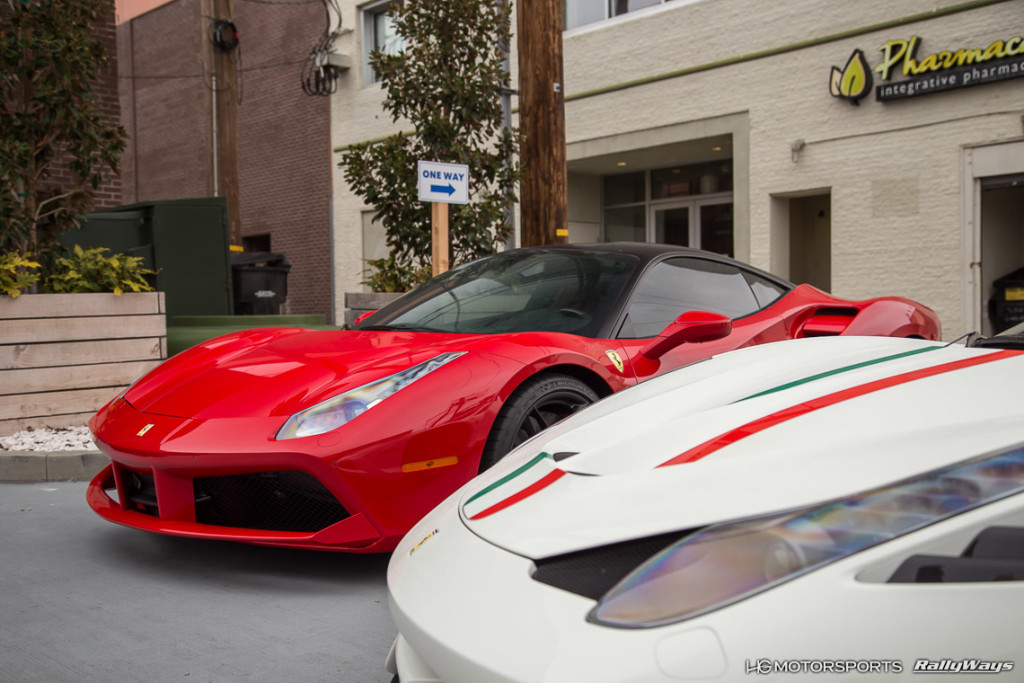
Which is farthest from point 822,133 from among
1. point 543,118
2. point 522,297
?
point 522,297

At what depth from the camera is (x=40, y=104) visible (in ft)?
19.3

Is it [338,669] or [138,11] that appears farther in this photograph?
[138,11]

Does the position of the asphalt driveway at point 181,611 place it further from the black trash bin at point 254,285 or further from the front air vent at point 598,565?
the black trash bin at point 254,285

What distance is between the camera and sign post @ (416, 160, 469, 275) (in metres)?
6.79

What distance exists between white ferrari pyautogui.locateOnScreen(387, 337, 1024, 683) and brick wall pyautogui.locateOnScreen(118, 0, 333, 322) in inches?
640

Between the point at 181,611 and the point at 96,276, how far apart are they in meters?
3.69

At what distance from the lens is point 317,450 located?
103 inches

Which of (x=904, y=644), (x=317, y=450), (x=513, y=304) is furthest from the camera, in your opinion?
(x=513, y=304)

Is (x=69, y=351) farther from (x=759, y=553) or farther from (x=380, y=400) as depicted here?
(x=759, y=553)

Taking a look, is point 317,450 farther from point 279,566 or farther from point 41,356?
point 41,356

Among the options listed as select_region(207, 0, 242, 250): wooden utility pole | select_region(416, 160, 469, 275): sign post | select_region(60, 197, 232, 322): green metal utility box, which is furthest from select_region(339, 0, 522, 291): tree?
select_region(207, 0, 242, 250): wooden utility pole

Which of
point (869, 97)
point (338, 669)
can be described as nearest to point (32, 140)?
point (338, 669)

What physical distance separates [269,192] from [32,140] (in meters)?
13.6

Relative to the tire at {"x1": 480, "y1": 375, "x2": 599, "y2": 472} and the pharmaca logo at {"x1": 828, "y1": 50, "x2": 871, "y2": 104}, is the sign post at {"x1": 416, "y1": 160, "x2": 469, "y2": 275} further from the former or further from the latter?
the pharmaca logo at {"x1": 828, "y1": 50, "x2": 871, "y2": 104}
